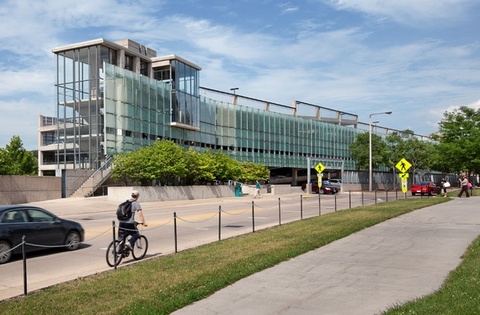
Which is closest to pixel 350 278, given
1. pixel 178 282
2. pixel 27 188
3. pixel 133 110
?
pixel 178 282

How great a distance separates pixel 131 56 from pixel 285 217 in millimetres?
36353

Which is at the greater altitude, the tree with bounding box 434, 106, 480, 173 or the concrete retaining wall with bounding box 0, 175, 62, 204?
the tree with bounding box 434, 106, 480, 173

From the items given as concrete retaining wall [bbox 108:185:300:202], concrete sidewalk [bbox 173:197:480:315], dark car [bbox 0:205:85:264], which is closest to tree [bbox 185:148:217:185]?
concrete retaining wall [bbox 108:185:300:202]

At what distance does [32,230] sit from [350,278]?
7961 millimetres

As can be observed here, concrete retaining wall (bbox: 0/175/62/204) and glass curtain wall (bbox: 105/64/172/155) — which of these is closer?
concrete retaining wall (bbox: 0/175/62/204)

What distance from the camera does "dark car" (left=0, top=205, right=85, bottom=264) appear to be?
11.6 meters

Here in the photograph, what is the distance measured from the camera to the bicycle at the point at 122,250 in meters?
10.5

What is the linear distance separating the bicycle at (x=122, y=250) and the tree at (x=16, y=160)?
47795mm

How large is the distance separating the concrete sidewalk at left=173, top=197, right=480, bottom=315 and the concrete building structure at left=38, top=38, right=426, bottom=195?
31.6m

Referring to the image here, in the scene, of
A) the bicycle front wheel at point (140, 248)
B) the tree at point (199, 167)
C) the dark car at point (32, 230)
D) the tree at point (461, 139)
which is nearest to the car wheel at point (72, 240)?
the dark car at point (32, 230)

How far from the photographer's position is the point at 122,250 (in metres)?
11.0

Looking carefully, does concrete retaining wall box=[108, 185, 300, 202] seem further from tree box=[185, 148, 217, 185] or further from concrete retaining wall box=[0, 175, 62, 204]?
concrete retaining wall box=[0, 175, 62, 204]

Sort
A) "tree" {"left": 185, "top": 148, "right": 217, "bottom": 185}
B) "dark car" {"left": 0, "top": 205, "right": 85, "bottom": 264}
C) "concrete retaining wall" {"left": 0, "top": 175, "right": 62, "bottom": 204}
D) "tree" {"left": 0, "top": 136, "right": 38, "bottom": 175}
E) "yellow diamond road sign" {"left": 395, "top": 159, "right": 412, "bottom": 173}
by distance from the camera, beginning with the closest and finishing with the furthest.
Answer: "dark car" {"left": 0, "top": 205, "right": 85, "bottom": 264} → "concrete retaining wall" {"left": 0, "top": 175, "right": 62, "bottom": 204} → "yellow diamond road sign" {"left": 395, "top": 159, "right": 412, "bottom": 173} → "tree" {"left": 185, "top": 148, "right": 217, "bottom": 185} → "tree" {"left": 0, "top": 136, "right": 38, "bottom": 175}

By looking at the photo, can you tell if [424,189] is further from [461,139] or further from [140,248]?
[140,248]
